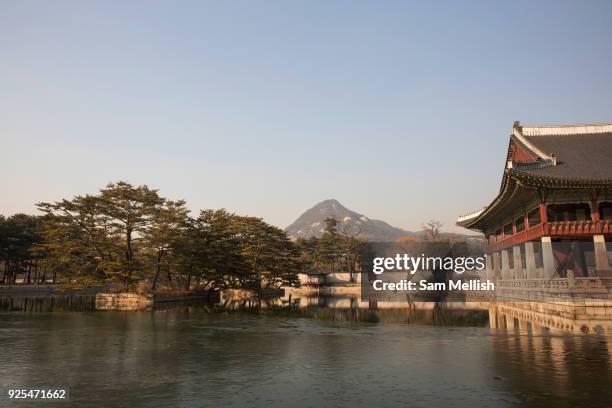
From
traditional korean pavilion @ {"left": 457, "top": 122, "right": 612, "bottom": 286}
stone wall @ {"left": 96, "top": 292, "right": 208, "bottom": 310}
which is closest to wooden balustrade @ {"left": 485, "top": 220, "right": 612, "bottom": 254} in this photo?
traditional korean pavilion @ {"left": 457, "top": 122, "right": 612, "bottom": 286}

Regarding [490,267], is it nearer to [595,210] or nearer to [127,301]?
[595,210]

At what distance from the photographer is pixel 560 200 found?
87.7 feet

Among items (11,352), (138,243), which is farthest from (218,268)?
(11,352)

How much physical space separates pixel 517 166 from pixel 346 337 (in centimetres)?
1593

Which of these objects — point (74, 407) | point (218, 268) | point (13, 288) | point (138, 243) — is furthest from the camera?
point (13, 288)

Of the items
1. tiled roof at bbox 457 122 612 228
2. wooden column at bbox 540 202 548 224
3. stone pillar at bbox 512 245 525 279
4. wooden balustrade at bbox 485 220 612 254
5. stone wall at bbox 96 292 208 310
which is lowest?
stone wall at bbox 96 292 208 310

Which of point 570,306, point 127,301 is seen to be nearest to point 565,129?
point 570,306

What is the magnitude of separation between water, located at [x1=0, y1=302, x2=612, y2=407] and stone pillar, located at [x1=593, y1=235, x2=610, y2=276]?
28.9 ft

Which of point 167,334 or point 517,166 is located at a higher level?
point 517,166

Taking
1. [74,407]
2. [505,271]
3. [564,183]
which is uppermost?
[564,183]

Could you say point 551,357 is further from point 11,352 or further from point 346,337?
point 11,352

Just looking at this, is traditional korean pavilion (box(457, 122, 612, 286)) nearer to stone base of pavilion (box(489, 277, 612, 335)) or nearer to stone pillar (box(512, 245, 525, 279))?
stone pillar (box(512, 245, 525, 279))

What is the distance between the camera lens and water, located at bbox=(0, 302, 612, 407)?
860 centimetres

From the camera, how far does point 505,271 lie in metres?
36.8
